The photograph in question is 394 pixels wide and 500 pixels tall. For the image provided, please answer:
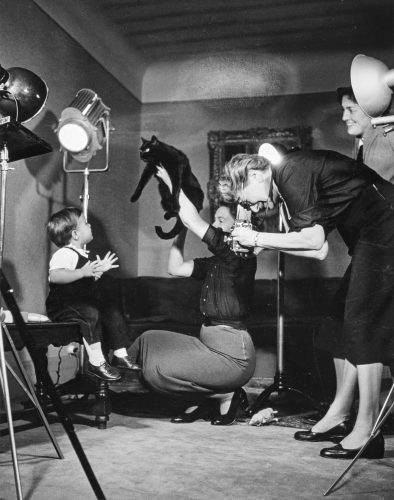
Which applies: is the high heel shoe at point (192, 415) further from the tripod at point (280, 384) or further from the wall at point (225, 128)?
the wall at point (225, 128)

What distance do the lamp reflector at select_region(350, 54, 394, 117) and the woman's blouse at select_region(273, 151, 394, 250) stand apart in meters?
0.48

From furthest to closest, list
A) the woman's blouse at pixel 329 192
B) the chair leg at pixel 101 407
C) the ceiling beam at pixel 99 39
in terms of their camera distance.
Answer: the ceiling beam at pixel 99 39 < the chair leg at pixel 101 407 < the woman's blouse at pixel 329 192

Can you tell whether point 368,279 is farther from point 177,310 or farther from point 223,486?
point 177,310

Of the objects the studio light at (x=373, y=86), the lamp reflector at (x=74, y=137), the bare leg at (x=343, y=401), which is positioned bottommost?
the bare leg at (x=343, y=401)

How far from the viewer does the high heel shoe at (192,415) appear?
251cm

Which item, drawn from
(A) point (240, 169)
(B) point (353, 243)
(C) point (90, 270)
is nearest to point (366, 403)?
(B) point (353, 243)

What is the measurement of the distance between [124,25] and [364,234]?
287 centimetres

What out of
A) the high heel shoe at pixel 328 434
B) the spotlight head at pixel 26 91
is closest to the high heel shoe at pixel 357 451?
the high heel shoe at pixel 328 434

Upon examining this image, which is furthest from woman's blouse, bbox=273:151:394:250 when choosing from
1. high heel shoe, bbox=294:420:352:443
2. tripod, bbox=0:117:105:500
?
tripod, bbox=0:117:105:500

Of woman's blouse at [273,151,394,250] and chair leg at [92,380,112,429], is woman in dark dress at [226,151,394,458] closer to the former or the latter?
woman's blouse at [273,151,394,250]

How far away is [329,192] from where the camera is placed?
80.0 inches

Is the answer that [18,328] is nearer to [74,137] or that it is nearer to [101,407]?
[101,407]

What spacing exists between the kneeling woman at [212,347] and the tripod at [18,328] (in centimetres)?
71

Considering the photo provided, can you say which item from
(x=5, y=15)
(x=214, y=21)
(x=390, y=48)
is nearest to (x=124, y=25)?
(x=214, y=21)
